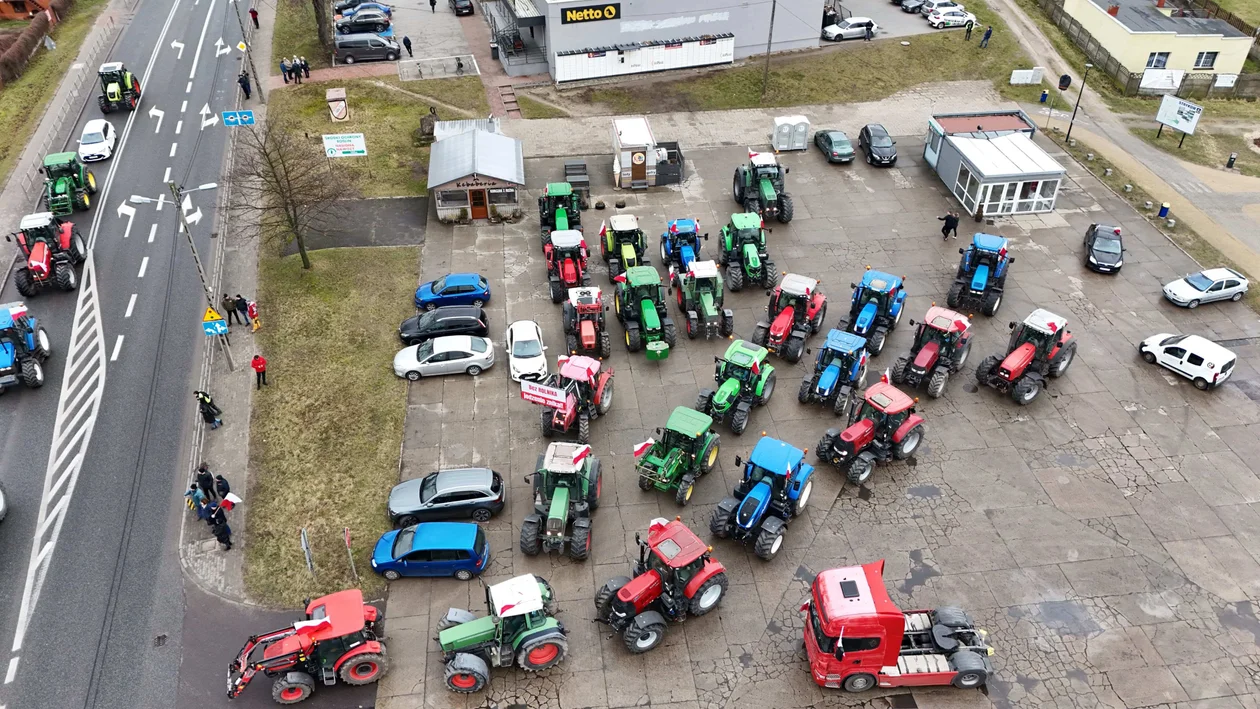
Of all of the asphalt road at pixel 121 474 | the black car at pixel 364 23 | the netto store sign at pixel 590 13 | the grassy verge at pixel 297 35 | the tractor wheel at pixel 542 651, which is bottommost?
the asphalt road at pixel 121 474

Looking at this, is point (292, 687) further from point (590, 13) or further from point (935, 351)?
point (590, 13)

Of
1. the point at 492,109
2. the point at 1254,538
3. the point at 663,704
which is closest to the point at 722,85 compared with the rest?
the point at 492,109

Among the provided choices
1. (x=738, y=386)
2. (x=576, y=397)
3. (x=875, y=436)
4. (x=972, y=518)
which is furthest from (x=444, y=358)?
(x=972, y=518)

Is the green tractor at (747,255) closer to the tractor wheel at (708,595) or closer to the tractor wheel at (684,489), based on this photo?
the tractor wheel at (684,489)

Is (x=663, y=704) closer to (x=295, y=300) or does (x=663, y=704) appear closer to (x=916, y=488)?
(x=916, y=488)

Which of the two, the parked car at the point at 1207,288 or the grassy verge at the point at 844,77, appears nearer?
the parked car at the point at 1207,288

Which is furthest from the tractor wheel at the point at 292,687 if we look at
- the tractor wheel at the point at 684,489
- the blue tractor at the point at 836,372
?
the blue tractor at the point at 836,372

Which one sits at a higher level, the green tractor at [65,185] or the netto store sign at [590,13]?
the netto store sign at [590,13]

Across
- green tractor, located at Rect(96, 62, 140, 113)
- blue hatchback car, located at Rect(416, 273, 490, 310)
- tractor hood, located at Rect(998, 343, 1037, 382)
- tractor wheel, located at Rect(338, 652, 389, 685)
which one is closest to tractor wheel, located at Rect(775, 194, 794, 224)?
tractor hood, located at Rect(998, 343, 1037, 382)
